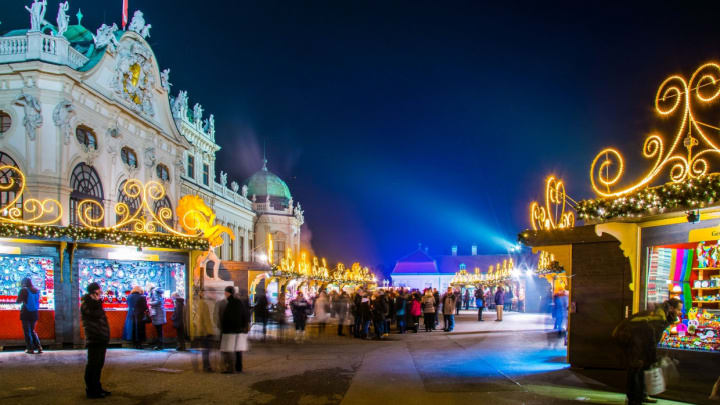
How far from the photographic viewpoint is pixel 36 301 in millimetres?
13867

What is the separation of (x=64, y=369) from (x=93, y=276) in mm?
4988

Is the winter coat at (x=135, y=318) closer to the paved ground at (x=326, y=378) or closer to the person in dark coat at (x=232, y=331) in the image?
the paved ground at (x=326, y=378)

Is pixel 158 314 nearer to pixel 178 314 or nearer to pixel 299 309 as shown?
pixel 178 314

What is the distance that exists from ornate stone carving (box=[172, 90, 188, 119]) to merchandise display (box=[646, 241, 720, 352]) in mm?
36809

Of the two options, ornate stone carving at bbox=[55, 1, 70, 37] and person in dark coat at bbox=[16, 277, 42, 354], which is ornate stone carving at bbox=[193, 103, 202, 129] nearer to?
ornate stone carving at bbox=[55, 1, 70, 37]

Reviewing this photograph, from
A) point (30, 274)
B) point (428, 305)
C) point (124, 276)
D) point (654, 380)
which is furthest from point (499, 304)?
point (654, 380)

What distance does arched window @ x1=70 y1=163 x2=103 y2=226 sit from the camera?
24.3 meters

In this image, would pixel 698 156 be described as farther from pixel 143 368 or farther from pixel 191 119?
pixel 191 119

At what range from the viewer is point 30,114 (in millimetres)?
22266

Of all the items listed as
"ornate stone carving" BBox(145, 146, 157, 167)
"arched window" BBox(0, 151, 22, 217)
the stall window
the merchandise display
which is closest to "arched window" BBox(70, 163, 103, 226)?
"arched window" BBox(0, 151, 22, 217)

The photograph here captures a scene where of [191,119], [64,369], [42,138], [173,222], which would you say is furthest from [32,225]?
[191,119]

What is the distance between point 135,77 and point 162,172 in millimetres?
5888

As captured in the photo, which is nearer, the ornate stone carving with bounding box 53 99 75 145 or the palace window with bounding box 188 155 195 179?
the ornate stone carving with bounding box 53 99 75 145

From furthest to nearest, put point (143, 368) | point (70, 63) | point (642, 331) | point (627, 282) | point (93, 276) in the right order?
point (70, 63)
point (93, 276)
point (143, 368)
point (627, 282)
point (642, 331)
